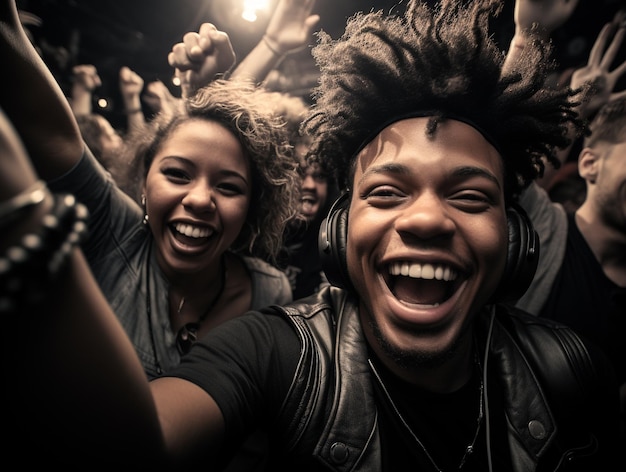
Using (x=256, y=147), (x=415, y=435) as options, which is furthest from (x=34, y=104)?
(x=415, y=435)

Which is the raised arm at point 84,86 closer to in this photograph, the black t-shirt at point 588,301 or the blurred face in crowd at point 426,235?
the blurred face in crowd at point 426,235

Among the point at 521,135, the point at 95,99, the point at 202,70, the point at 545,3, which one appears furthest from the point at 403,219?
the point at 95,99

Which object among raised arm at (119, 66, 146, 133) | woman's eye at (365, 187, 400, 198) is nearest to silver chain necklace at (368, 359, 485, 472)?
woman's eye at (365, 187, 400, 198)

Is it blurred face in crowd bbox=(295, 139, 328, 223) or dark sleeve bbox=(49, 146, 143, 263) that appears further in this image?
blurred face in crowd bbox=(295, 139, 328, 223)

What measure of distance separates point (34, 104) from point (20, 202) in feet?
2.45

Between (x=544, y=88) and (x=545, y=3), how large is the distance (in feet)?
Result: 2.02

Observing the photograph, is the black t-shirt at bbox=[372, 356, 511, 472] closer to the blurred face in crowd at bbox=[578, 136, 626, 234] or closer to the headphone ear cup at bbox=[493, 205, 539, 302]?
the headphone ear cup at bbox=[493, 205, 539, 302]

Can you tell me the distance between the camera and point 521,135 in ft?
3.95

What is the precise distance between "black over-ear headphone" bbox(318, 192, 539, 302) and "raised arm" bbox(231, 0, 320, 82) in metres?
0.76

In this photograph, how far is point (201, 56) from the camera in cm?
134

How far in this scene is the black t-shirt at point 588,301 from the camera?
69.3 inches

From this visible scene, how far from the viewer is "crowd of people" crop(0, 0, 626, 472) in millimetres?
427

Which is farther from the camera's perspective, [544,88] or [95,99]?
[95,99]

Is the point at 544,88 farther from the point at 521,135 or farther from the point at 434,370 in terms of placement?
the point at 434,370
